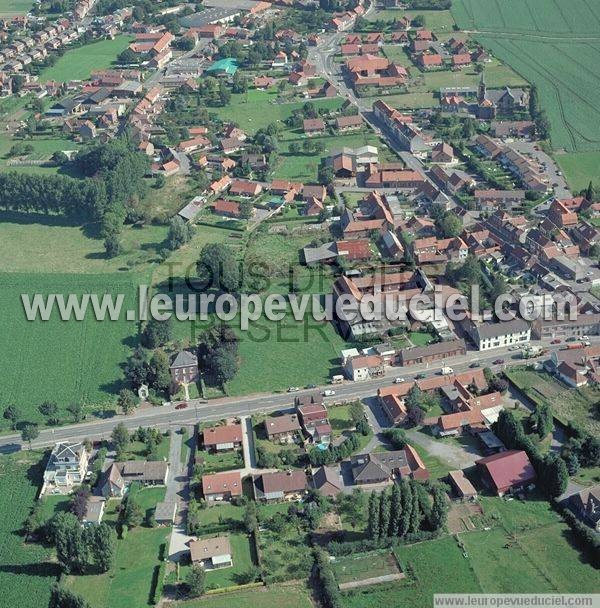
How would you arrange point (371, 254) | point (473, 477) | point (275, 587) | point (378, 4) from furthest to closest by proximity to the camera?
1. point (378, 4)
2. point (371, 254)
3. point (473, 477)
4. point (275, 587)

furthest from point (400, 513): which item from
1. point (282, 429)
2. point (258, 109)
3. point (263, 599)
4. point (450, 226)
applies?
point (258, 109)

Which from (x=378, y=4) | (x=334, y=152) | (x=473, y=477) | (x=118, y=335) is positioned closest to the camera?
(x=473, y=477)

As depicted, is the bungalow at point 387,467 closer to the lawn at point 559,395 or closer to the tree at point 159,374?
the lawn at point 559,395

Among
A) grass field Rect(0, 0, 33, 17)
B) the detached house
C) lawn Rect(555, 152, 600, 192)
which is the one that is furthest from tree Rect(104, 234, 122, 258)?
grass field Rect(0, 0, 33, 17)

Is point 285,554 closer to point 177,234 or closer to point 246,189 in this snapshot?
point 177,234

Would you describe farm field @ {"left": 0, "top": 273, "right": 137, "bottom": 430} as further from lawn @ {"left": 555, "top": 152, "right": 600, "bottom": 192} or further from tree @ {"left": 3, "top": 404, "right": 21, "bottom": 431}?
lawn @ {"left": 555, "top": 152, "right": 600, "bottom": 192}

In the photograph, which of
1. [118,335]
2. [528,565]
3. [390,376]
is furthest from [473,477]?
[118,335]

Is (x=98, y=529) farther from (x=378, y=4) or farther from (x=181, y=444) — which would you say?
(x=378, y=4)
